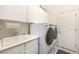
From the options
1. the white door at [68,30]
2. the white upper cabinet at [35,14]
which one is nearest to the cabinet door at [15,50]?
the white upper cabinet at [35,14]

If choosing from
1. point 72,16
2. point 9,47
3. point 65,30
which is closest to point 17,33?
point 9,47

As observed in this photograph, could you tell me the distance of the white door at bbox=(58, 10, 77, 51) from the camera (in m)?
1.80

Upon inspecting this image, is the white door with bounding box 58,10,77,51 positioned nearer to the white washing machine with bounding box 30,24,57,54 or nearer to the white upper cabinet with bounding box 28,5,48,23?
the white washing machine with bounding box 30,24,57,54

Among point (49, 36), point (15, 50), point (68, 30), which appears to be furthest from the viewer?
point (49, 36)

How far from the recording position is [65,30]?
1.87 metres

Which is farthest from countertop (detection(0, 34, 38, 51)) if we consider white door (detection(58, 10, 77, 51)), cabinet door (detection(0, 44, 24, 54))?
white door (detection(58, 10, 77, 51))

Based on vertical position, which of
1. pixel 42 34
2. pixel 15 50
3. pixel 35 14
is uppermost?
pixel 35 14

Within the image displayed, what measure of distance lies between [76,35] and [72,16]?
1.27ft

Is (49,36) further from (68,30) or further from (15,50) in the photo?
(15,50)

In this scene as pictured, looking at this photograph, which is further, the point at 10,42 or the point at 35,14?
the point at 35,14

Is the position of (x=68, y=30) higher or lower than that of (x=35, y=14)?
lower

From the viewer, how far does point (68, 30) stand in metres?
1.86

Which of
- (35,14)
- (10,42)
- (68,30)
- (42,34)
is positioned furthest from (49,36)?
(10,42)
